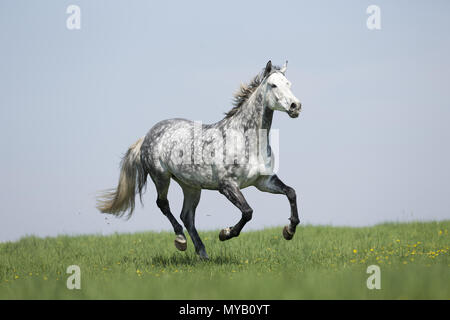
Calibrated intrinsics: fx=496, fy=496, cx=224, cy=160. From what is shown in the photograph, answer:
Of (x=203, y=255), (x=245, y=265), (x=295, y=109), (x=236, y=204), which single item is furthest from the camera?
(x=203, y=255)

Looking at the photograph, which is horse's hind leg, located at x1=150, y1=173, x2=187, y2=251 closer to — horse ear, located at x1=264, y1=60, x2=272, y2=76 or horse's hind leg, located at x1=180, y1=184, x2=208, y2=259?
horse's hind leg, located at x1=180, y1=184, x2=208, y2=259

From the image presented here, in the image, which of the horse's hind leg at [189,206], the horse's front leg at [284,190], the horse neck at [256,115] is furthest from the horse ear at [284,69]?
the horse's hind leg at [189,206]

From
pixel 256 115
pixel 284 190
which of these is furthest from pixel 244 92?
pixel 284 190

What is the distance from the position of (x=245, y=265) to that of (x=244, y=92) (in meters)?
2.48

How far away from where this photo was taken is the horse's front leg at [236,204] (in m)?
6.67

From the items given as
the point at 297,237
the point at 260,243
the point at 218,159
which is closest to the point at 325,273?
the point at 218,159

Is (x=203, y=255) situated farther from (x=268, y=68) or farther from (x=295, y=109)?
(x=268, y=68)

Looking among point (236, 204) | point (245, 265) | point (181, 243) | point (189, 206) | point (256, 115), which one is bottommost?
point (245, 265)

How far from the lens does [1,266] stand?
25.6 feet

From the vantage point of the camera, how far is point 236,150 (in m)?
6.82

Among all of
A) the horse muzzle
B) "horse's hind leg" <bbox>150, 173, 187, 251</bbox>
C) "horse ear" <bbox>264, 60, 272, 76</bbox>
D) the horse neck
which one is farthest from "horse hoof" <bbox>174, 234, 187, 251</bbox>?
"horse ear" <bbox>264, 60, 272, 76</bbox>

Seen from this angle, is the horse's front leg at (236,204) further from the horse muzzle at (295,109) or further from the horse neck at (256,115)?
the horse muzzle at (295,109)

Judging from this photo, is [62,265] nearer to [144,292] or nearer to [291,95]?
[144,292]
